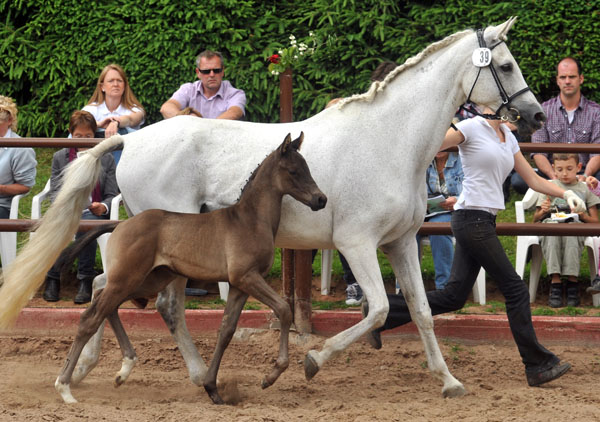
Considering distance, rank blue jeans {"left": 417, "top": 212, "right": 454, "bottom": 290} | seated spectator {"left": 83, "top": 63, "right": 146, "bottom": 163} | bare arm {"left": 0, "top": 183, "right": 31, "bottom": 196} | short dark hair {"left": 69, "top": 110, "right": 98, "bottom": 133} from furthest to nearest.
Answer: seated spectator {"left": 83, "top": 63, "right": 146, "bottom": 163}
bare arm {"left": 0, "top": 183, "right": 31, "bottom": 196}
short dark hair {"left": 69, "top": 110, "right": 98, "bottom": 133}
blue jeans {"left": 417, "top": 212, "right": 454, "bottom": 290}

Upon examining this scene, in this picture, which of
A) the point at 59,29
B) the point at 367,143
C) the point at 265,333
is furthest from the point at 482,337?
the point at 59,29

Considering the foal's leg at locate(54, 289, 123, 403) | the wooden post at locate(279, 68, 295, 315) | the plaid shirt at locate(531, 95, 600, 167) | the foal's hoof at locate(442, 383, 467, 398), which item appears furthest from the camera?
the plaid shirt at locate(531, 95, 600, 167)

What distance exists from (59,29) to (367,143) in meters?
5.60

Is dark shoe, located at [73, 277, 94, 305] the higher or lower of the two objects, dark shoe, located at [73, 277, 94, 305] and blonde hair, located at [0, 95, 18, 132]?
the lower

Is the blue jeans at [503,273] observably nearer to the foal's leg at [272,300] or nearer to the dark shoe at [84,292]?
the foal's leg at [272,300]

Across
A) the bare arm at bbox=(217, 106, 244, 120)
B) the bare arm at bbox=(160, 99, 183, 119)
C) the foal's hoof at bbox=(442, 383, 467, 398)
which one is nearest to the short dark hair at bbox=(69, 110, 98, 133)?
the bare arm at bbox=(160, 99, 183, 119)

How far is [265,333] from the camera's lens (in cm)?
699

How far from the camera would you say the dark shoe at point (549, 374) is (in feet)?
19.0

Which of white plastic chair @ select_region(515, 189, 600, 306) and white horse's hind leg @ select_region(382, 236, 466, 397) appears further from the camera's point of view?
white plastic chair @ select_region(515, 189, 600, 306)

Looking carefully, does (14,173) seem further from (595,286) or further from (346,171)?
(595,286)

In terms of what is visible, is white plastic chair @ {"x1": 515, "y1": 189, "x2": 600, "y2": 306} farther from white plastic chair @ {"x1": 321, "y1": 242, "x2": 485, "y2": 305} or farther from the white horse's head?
the white horse's head

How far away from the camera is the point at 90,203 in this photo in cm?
748

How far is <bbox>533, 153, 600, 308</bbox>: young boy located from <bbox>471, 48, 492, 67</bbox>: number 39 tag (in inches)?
88.1

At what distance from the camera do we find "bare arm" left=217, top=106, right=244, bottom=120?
771cm
